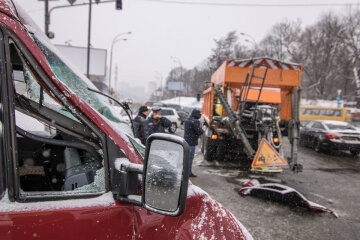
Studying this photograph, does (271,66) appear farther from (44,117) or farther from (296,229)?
(44,117)

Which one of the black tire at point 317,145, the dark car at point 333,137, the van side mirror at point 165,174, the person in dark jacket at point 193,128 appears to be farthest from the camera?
the black tire at point 317,145

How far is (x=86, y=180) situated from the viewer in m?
1.39

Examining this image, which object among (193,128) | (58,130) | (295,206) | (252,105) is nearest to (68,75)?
(58,130)

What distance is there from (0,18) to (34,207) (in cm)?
76

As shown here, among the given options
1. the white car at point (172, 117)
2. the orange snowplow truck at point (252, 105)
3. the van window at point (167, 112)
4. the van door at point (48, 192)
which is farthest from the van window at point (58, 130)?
the van window at point (167, 112)

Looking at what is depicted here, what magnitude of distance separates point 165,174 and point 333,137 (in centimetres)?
1109

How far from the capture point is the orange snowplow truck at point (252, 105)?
7051 millimetres

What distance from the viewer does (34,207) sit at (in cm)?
109

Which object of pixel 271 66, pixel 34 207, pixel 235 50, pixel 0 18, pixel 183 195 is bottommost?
pixel 34 207

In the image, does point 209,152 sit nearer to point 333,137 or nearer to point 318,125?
point 333,137

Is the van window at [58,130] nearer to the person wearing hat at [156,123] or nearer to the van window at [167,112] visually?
the person wearing hat at [156,123]

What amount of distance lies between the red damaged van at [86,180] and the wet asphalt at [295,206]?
2769mm

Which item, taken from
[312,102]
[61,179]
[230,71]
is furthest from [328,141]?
[312,102]

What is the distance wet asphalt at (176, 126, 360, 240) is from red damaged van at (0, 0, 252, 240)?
2.77 m
